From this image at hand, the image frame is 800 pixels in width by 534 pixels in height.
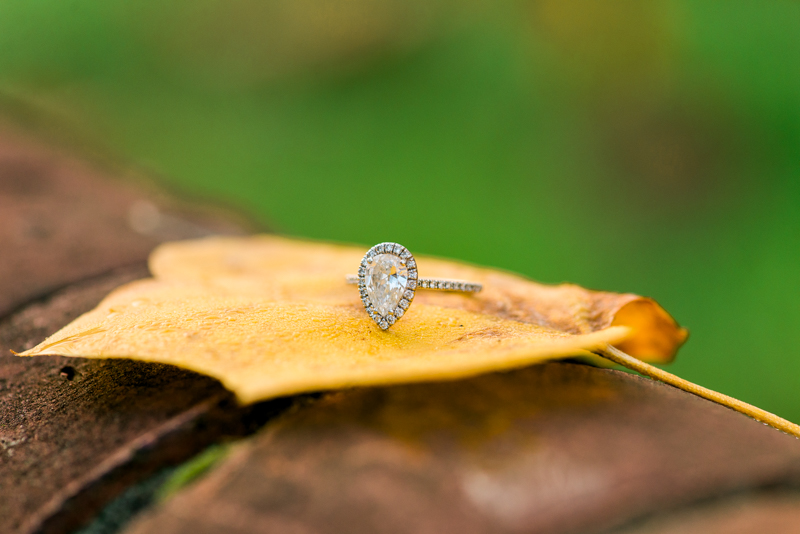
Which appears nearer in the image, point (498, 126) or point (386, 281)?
point (386, 281)

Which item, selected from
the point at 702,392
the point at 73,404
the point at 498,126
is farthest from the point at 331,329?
the point at 498,126

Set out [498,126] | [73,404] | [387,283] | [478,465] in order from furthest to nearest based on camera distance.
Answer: [498,126] → [387,283] → [73,404] → [478,465]

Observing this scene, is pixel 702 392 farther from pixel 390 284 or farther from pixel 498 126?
pixel 498 126

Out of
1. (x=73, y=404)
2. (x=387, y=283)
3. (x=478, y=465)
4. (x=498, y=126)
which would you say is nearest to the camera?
(x=478, y=465)

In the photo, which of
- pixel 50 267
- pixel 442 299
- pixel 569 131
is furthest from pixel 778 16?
pixel 50 267

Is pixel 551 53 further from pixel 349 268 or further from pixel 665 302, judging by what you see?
pixel 349 268

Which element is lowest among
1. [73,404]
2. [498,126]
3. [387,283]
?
[73,404]

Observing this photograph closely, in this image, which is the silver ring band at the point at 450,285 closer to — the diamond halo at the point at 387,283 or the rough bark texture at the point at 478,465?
the diamond halo at the point at 387,283

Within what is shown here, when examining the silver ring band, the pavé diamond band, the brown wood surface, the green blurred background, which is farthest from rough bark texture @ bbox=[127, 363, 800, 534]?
the green blurred background
